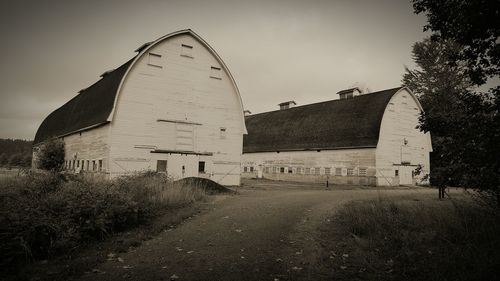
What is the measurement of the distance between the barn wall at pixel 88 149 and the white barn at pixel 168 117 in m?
0.06

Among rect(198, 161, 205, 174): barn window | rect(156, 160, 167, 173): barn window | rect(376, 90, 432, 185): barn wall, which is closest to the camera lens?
rect(156, 160, 167, 173): barn window

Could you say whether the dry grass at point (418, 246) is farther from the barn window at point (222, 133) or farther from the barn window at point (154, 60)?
the barn window at point (154, 60)

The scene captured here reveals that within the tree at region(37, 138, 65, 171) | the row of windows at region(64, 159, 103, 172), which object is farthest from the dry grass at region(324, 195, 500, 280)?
the tree at region(37, 138, 65, 171)

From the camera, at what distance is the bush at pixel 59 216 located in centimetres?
549

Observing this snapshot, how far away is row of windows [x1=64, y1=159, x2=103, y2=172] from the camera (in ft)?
61.5

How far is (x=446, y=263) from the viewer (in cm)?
508

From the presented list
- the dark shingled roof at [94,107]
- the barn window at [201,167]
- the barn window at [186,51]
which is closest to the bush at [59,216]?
the dark shingled roof at [94,107]

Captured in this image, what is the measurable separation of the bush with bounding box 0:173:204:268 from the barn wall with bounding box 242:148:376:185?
68.8ft

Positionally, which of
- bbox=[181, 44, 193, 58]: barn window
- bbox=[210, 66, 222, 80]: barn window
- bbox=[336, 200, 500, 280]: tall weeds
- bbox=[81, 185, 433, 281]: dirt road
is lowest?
bbox=[81, 185, 433, 281]: dirt road

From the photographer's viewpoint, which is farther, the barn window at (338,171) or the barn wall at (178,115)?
the barn window at (338,171)

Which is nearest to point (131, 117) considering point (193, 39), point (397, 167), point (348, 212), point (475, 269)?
point (193, 39)

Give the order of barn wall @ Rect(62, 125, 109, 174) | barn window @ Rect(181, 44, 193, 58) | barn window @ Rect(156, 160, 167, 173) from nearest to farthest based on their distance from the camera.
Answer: barn wall @ Rect(62, 125, 109, 174), barn window @ Rect(156, 160, 167, 173), barn window @ Rect(181, 44, 193, 58)

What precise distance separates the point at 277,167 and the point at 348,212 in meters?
24.7

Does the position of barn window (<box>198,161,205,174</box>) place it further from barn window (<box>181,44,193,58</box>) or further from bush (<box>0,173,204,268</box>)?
bush (<box>0,173,204,268</box>)
